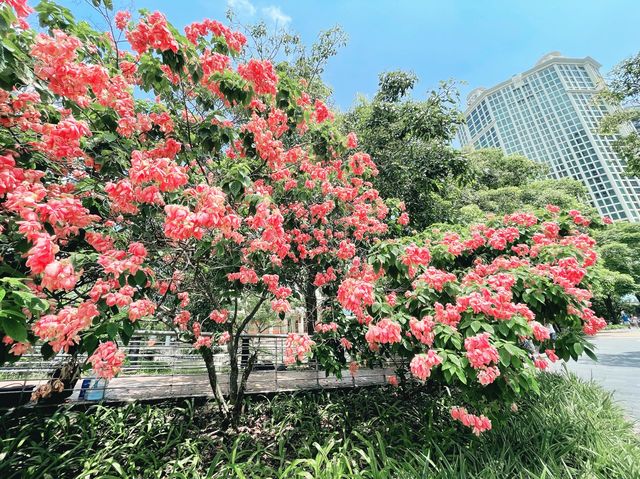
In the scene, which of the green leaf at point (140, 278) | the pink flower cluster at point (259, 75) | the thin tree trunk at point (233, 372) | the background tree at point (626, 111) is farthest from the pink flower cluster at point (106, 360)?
the background tree at point (626, 111)

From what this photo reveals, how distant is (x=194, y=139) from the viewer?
4012mm

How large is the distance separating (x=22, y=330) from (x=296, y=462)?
2975mm

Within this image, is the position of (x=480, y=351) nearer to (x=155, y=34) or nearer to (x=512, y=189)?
(x=155, y=34)

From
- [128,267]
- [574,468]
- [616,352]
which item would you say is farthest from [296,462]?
[616,352]

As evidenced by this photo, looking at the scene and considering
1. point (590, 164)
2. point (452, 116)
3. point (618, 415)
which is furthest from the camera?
point (590, 164)

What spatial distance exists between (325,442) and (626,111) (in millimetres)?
14953

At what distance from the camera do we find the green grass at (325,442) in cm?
336

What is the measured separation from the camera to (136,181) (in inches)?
96.7

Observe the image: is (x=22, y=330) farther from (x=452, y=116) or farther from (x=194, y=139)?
(x=452, y=116)

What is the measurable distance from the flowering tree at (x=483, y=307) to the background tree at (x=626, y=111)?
8.95 meters

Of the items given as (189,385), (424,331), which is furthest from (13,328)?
(189,385)

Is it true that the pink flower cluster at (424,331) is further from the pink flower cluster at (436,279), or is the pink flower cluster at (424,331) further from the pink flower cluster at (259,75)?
the pink flower cluster at (259,75)

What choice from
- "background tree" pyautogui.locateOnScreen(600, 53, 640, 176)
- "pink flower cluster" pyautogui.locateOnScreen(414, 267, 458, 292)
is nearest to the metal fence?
"pink flower cluster" pyautogui.locateOnScreen(414, 267, 458, 292)

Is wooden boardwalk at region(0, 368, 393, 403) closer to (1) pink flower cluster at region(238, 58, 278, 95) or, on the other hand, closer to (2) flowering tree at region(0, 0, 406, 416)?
(2) flowering tree at region(0, 0, 406, 416)
